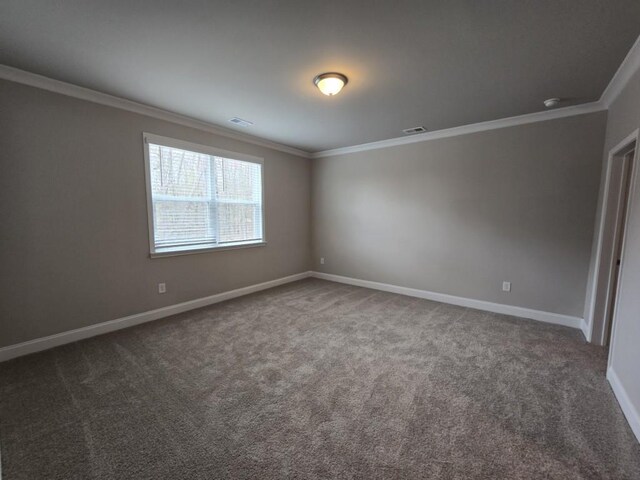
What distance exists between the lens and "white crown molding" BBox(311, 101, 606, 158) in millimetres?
3068

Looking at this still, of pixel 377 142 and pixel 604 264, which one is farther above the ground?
pixel 377 142

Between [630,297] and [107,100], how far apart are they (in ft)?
16.2

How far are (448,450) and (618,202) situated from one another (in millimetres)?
2940

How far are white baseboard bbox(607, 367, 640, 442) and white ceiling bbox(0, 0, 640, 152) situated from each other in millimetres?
2431

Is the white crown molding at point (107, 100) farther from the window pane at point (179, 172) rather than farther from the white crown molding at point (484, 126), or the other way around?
the white crown molding at point (484, 126)

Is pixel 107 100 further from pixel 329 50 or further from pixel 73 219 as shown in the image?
pixel 329 50

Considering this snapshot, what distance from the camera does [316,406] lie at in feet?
6.33

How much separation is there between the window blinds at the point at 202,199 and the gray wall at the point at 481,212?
1.69 m

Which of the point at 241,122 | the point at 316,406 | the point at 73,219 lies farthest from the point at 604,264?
the point at 73,219

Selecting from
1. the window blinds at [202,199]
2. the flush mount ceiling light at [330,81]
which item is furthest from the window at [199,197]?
the flush mount ceiling light at [330,81]

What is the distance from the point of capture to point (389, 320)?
3.48 m

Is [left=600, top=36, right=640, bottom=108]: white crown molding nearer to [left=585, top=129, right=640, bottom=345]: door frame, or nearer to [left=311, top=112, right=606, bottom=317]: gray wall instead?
[left=311, top=112, right=606, bottom=317]: gray wall

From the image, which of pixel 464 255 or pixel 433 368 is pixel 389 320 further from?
pixel 464 255

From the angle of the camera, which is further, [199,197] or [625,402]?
[199,197]
